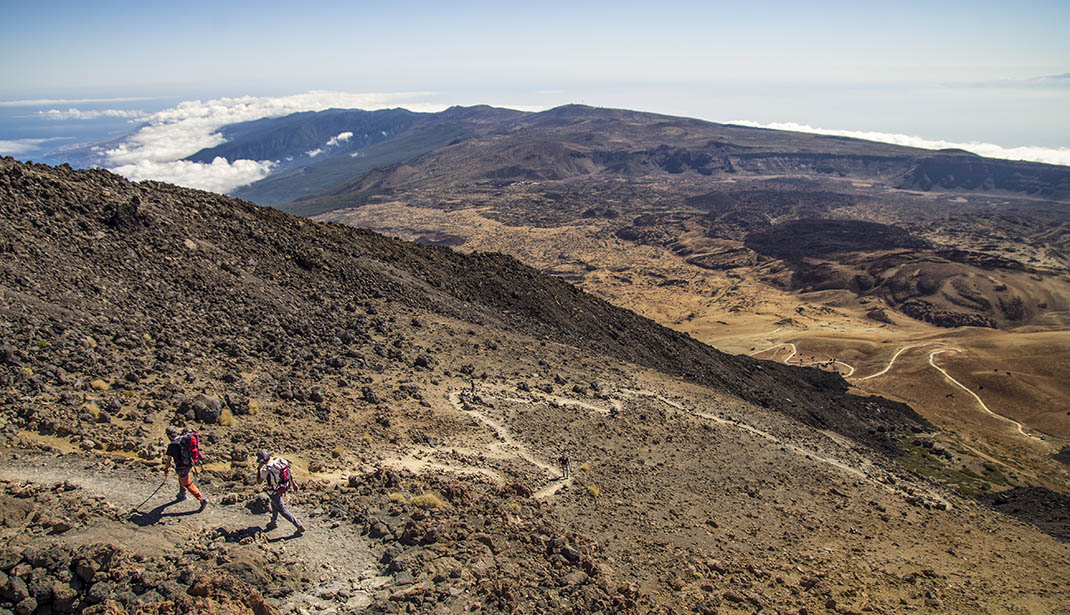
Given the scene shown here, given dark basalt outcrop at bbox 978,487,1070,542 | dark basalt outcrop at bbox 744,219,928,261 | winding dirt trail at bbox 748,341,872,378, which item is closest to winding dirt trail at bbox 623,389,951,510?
dark basalt outcrop at bbox 978,487,1070,542

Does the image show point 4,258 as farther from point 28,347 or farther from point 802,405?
point 802,405

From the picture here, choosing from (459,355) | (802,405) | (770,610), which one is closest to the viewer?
(770,610)

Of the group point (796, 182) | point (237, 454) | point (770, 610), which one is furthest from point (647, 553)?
point (796, 182)

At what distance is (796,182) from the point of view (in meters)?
189

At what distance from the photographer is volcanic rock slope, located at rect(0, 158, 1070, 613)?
335 inches

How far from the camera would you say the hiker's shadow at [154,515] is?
27.9ft

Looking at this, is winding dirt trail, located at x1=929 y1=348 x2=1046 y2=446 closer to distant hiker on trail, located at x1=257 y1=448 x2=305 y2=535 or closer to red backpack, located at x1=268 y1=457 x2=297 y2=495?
distant hiker on trail, located at x1=257 y1=448 x2=305 y2=535

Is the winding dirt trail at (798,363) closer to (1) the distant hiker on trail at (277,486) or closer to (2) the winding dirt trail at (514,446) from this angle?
(2) the winding dirt trail at (514,446)

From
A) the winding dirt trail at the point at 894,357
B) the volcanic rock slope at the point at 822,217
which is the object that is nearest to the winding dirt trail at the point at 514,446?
the winding dirt trail at the point at 894,357

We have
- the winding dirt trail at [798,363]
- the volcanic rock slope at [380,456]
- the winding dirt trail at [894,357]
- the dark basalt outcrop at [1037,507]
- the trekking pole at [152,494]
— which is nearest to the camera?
the volcanic rock slope at [380,456]

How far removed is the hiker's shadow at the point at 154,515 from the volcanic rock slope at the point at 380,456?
4 centimetres

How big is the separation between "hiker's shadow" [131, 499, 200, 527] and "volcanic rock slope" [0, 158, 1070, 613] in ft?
0.13

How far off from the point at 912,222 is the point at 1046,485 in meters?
125

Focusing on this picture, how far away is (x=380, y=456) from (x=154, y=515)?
16.8ft
